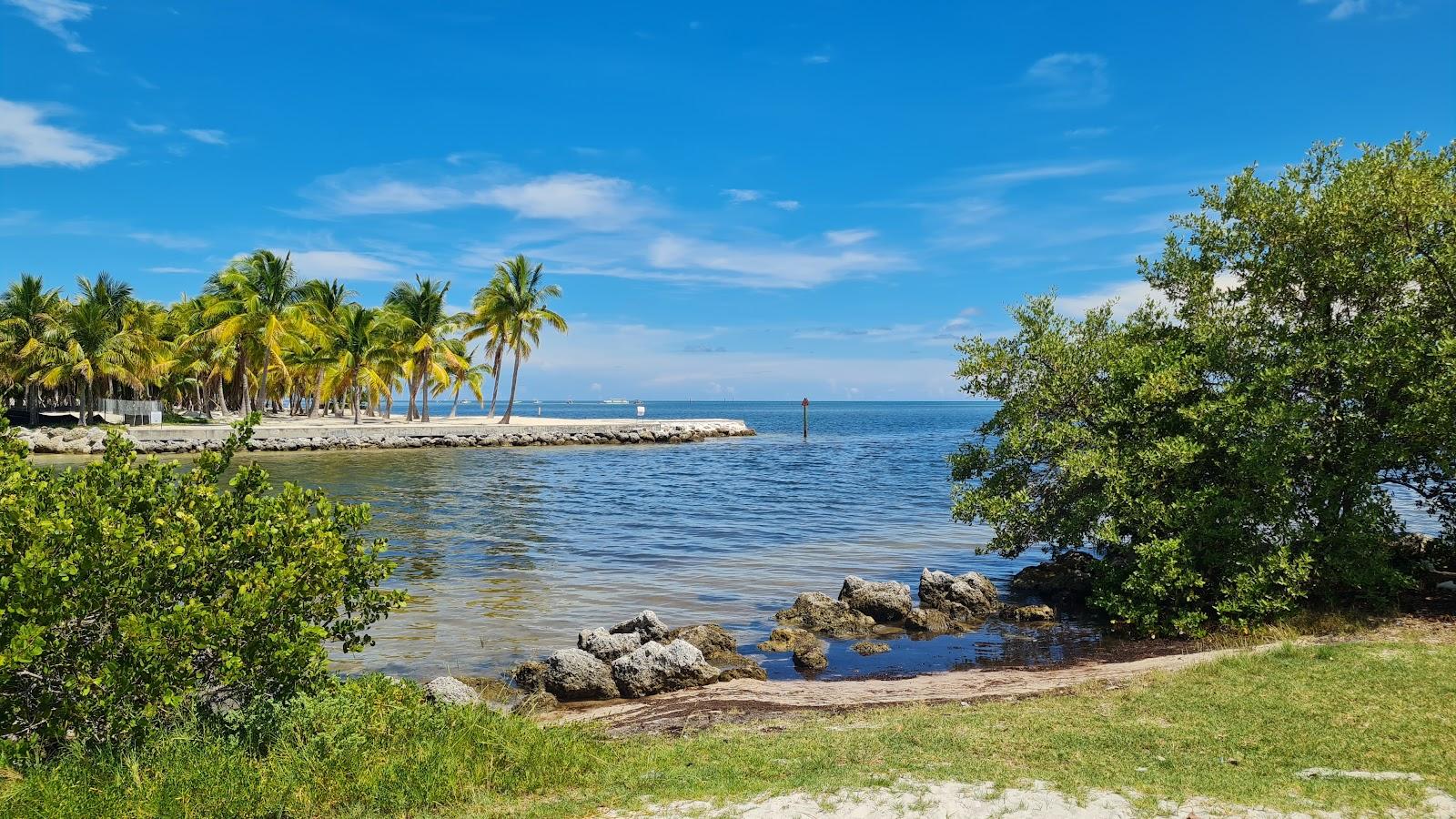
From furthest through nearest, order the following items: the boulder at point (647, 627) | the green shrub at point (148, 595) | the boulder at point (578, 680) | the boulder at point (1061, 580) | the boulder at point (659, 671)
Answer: the boulder at point (1061, 580) < the boulder at point (647, 627) < the boulder at point (659, 671) < the boulder at point (578, 680) < the green shrub at point (148, 595)

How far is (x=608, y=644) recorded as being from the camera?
1326cm

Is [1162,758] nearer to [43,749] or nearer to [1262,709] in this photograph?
[1262,709]

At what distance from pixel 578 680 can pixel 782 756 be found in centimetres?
482

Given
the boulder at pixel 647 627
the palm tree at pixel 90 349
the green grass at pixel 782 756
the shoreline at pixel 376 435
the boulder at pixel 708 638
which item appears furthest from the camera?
the palm tree at pixel 90 349

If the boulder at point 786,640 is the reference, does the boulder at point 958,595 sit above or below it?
above

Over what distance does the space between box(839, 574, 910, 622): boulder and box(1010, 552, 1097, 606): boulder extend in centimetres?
355

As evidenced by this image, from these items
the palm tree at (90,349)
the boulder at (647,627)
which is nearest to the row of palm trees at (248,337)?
the palm tree at (90,349)

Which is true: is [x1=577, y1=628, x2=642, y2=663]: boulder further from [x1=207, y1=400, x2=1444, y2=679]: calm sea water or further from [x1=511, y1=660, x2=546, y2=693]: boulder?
[x1=207, y1=400, x2=1444, y2=679]: calm sea water

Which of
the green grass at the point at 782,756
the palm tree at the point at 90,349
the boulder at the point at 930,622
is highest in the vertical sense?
the palm tree at the point at 90,349

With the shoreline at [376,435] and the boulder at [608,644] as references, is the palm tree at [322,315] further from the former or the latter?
the boulder at [608,644]

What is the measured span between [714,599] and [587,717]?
7.71 m

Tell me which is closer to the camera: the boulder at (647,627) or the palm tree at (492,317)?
the boulder at (647,627)

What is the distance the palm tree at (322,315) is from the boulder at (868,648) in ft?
203

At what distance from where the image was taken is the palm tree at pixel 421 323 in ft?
237
